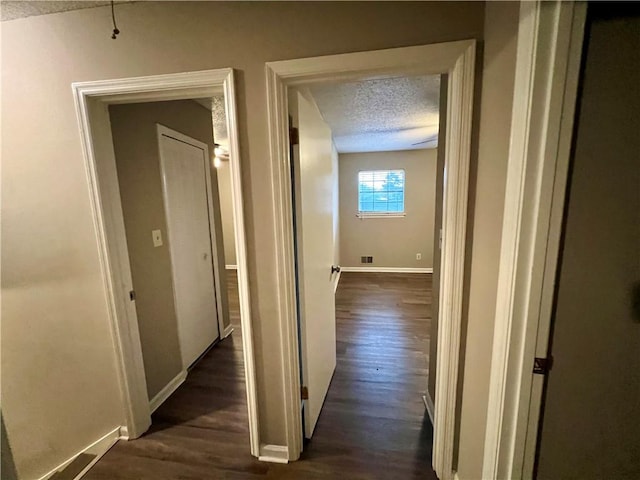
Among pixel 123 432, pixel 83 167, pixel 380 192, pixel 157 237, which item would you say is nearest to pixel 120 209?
pixel 83 167

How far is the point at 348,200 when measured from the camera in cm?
511

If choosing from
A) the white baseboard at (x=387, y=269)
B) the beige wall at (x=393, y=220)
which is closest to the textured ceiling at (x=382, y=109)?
the beige wall at (x=393, y=220)

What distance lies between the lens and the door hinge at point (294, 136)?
1.31 metres

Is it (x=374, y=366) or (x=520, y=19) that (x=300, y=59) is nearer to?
(x=520, y=19)

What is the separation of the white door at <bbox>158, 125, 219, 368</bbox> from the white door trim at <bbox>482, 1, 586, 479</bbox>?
212 centimetres

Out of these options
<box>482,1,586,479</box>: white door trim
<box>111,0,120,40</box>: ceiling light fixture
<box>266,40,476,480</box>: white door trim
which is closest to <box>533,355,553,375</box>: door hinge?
<box>482,1,586,479</box>: white door trim

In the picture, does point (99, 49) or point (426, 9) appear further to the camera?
point (99, 49)

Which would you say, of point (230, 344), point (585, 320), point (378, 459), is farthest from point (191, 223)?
point (585, 320)

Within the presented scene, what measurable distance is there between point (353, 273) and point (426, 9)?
4.42m

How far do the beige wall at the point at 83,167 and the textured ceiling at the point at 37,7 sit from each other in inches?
1.3

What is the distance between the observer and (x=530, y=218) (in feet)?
2.49

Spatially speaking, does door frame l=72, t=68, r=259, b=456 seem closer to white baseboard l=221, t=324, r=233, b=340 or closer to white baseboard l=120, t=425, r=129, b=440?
white baseboard l=120, t=425, r=129, b=440

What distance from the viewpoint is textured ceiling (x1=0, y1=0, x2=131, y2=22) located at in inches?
46.6

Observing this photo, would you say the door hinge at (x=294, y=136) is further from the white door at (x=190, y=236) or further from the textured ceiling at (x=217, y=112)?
the white door at (x=190, y=236)
